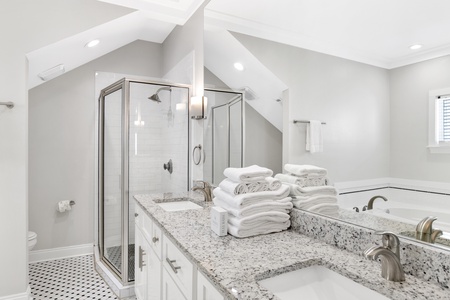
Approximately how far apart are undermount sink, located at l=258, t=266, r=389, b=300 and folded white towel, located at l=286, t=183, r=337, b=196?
1.32 ft

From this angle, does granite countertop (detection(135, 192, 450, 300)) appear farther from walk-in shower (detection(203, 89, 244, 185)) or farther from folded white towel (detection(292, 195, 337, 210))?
walk-in shower (detection(203, 89, 244, 185))

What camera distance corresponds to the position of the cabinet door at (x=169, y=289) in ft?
3.89

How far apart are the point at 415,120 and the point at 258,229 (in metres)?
0.79

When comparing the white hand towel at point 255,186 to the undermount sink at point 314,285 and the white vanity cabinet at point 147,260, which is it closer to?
the undermount sink at point 314,285

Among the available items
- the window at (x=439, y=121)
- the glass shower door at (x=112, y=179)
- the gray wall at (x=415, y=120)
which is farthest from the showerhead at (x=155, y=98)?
the window at (x=439, y=121)

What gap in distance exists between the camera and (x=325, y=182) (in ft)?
4.22

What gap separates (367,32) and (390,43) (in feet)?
0.35

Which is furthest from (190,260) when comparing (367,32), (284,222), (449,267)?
(367,32)

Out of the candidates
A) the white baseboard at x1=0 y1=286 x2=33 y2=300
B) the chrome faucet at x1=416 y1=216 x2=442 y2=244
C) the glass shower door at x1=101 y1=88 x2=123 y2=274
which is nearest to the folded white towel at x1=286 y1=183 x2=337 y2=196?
the chrome faucet at x1=416 y1=216 x2=442 y2=244

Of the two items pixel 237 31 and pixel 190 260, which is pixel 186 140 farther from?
pixel 190 260

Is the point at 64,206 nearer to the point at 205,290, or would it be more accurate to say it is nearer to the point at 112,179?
the point at 112,179

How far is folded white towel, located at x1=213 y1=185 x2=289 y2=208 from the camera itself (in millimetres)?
1269

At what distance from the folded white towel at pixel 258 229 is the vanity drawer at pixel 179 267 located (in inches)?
10.1

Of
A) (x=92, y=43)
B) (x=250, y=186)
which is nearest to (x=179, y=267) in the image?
(x=250, y=186)
